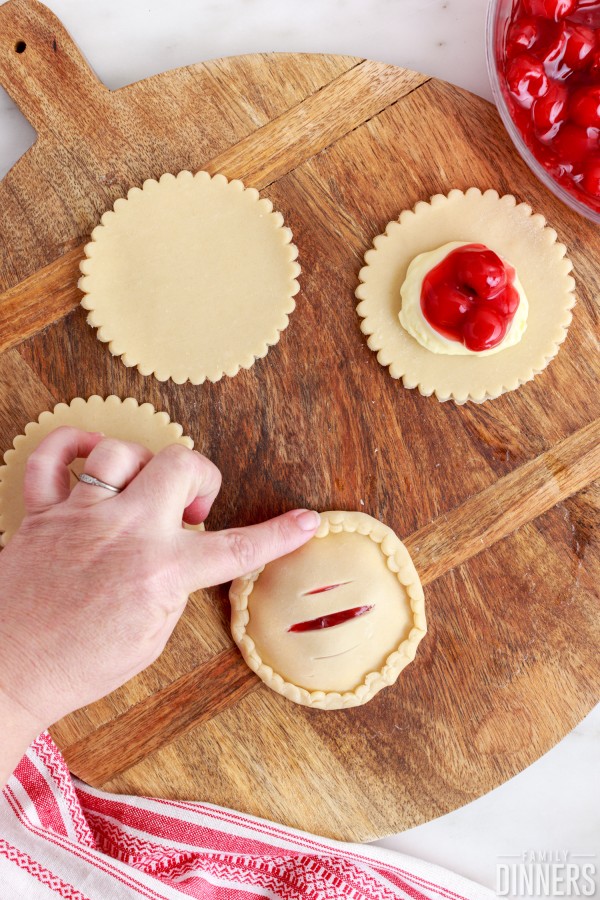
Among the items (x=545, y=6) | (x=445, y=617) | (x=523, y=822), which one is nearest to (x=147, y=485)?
(x=445, y=617)

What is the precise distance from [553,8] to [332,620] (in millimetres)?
1388

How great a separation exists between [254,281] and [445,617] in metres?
0.91

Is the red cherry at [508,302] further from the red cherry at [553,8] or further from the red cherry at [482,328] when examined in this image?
the red cherry at [553,8]

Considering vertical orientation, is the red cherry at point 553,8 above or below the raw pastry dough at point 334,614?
above

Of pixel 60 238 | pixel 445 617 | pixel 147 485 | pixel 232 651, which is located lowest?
pixel 445 617

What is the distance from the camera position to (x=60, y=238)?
5.39 ft

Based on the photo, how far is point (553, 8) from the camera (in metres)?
1.50

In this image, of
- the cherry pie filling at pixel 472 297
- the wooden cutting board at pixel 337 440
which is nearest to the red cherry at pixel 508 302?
the cherry pie filling at pixel 472 297

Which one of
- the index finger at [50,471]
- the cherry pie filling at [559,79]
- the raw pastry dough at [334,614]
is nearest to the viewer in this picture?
the index finger at [50,471]

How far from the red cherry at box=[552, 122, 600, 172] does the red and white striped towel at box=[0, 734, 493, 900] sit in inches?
64.7

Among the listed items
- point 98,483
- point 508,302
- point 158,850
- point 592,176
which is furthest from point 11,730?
point 592,176

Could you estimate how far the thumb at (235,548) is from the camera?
1.33 metres

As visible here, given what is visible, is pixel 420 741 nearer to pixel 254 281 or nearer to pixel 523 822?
pixel 523 822

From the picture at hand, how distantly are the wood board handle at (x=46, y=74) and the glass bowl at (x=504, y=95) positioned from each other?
874mm
